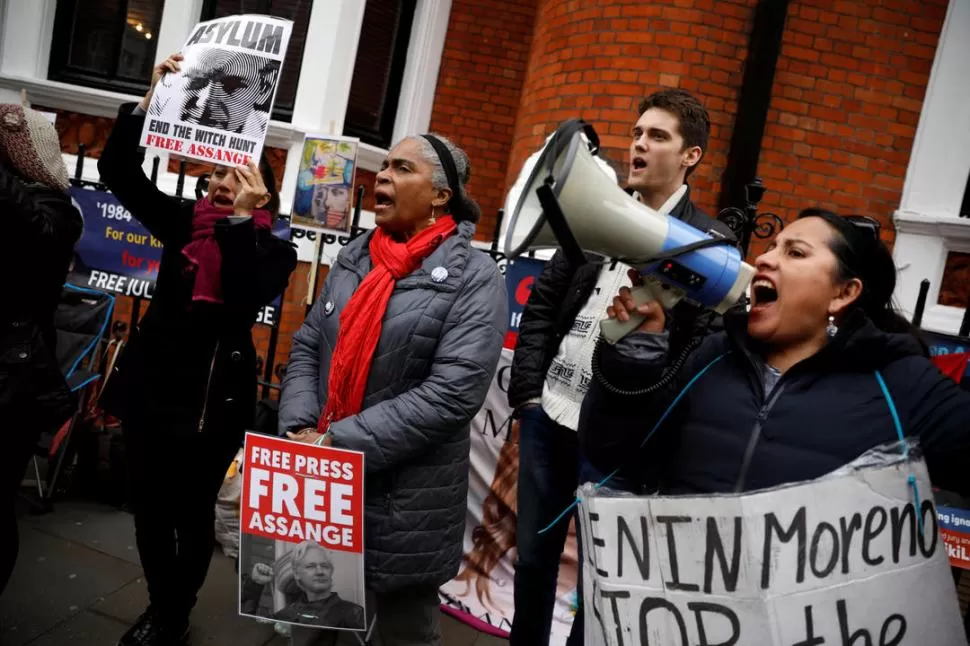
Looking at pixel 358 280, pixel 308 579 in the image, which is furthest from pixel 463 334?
pixel 308 579

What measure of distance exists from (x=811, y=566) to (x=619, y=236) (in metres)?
0.81

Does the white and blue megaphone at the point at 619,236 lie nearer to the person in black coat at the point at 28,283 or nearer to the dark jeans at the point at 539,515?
the dark jeans at the point at 539,515

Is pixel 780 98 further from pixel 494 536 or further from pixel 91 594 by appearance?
pixel 91 594

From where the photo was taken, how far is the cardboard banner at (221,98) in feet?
9.32

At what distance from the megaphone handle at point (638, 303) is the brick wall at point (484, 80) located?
5732 millimetres

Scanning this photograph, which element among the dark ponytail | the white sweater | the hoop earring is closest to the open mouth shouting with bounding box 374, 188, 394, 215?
the white sweater

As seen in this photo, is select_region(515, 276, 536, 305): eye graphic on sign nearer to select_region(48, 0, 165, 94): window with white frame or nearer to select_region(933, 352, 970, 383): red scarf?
select_region(933, 352, 970, 383): red scarf

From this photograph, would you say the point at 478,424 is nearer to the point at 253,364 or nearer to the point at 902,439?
the point at 253,364

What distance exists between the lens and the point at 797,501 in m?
1.50

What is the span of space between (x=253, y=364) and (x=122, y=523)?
6.36 feet

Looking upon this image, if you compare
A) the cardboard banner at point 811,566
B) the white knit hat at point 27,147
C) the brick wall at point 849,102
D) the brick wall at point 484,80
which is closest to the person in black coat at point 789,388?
the cardboard banner at point 811,566

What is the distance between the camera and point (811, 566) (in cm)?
149

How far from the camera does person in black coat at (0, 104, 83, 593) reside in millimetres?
2521

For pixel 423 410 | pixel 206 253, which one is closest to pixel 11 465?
pixel 206 253
